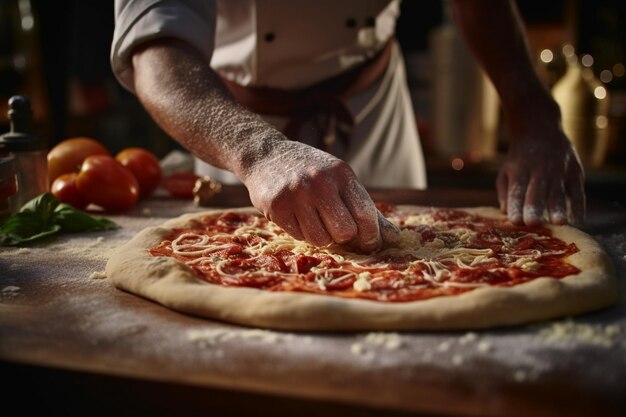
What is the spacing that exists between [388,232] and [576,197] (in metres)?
0.86

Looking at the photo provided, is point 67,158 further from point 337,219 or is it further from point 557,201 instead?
point 557,201

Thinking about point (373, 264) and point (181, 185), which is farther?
point (181, 185)

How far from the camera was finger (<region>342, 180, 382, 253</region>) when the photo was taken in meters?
1.84

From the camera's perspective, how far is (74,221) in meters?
2.38

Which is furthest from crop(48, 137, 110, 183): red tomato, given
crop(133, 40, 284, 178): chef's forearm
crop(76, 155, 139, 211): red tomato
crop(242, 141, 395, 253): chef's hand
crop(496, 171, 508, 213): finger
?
Result: crop(496, 171, 508, 213): finger

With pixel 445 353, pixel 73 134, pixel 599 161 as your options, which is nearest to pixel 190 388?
pixel 445 353

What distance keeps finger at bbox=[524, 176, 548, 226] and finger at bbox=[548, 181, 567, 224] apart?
0.8 inches

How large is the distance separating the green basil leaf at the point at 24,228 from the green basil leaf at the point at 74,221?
0.04 metres

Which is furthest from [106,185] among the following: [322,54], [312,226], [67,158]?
[312,226]

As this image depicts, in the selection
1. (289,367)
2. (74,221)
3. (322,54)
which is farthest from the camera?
(322,54)

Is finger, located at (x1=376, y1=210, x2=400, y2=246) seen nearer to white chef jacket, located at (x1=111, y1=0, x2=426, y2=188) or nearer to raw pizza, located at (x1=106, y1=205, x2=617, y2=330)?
raw pizza, located at (x1=106, y1=205, x2=617, y2=330)

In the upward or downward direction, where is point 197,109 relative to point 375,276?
upward

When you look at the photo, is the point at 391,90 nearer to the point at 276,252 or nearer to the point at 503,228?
the point at 503,228

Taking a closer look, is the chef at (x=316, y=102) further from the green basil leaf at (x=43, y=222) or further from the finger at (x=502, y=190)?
the green basil leaf at (x=43, y=222)
